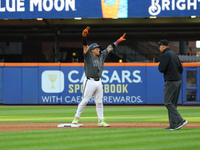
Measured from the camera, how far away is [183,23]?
88.4ft

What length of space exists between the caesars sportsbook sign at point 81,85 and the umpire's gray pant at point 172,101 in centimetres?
1235

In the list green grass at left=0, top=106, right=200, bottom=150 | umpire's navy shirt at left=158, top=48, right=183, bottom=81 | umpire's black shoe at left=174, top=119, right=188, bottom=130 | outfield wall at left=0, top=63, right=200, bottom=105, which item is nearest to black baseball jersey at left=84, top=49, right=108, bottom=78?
green grass at left=0, top=106, right=200, bottom=150

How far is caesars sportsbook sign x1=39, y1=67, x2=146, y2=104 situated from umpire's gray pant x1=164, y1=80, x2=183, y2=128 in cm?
1235

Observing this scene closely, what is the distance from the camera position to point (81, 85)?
21.2 m

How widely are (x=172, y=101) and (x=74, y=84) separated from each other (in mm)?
12874

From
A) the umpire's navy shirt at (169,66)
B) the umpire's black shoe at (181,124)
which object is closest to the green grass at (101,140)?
the umpire's black shoe at (181,124)

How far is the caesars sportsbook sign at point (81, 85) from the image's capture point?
21.1 meters

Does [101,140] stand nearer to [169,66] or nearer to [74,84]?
[169,66]

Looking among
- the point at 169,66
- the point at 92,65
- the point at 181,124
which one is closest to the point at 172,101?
the point at 181,124

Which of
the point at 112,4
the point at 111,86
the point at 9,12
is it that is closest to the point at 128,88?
the point at 111,86

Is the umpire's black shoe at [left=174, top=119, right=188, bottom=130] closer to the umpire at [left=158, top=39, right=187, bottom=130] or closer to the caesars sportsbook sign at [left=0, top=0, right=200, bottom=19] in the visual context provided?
the umpire at [left=158, top=39, right=187, bottom=130]

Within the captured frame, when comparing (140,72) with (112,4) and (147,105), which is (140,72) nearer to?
(147,105)

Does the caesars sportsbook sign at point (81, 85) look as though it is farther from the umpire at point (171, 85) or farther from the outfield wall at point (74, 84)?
the umpire at point (171, 85)

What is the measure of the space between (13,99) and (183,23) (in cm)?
1245
